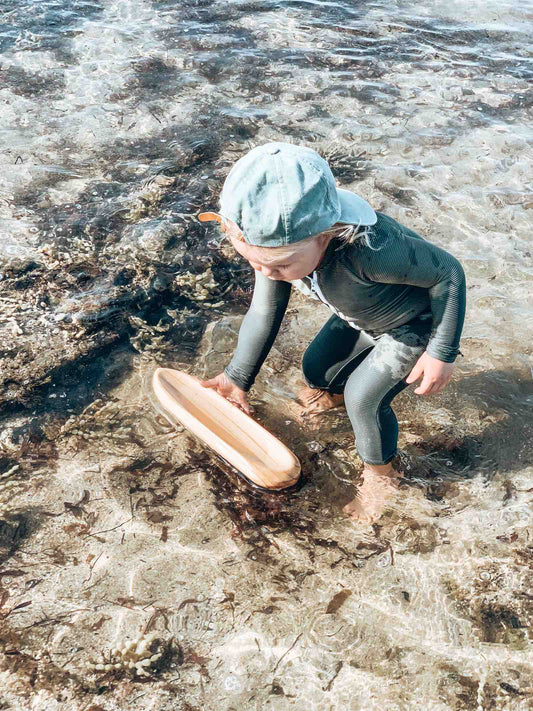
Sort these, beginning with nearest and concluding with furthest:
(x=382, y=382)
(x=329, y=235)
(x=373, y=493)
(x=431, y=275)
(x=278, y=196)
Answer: (x=278, y=196)
(x=329, y=235)
(x=431, y=275)
(x=382, y=382)
(x=373, y=493)

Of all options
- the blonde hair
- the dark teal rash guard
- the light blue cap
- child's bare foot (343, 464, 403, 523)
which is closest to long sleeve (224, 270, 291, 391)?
the dark teal rash guard

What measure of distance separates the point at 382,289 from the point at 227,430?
4.67 feet

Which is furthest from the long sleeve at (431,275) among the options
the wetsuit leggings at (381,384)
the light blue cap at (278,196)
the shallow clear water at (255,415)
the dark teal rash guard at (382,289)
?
the shallow clear water at (255,415)

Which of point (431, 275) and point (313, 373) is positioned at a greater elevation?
point (431, 275)

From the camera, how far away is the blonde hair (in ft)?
8.91

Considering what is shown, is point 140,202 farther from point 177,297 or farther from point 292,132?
point 292,132

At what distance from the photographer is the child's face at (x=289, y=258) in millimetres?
2754

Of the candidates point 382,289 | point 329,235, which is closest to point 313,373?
point 382,289

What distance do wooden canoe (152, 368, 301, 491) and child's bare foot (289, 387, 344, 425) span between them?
383mm

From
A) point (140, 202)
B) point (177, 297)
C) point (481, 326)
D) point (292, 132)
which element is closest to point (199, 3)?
point (292, 132)

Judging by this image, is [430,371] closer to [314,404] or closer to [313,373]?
[313,373]

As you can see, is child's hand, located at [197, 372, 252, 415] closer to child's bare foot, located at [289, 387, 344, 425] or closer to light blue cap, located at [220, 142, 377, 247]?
child's bare foot, located at [289, 387, 344, 425]

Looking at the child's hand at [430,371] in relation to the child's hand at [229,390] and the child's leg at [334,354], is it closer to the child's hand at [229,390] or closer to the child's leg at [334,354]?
the child's leg at [334,354]

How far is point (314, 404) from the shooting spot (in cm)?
434
